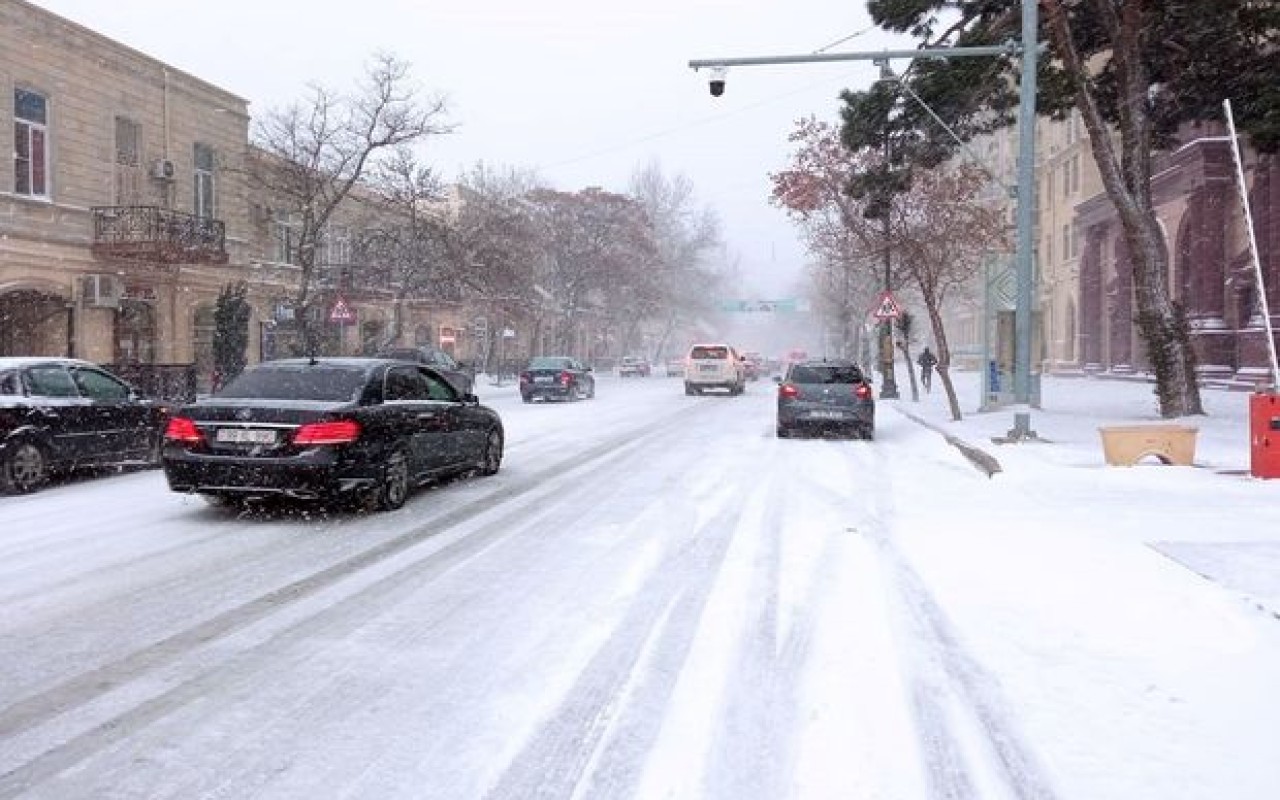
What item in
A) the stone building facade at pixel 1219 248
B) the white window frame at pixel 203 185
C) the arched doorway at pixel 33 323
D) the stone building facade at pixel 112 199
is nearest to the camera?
the stone building facade at pixel 112 199

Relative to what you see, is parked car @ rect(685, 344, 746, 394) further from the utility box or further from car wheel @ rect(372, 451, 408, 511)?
car wheel @ rect(372, 451, 408, 511)

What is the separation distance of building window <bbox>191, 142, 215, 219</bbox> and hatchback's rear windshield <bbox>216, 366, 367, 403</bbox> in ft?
78.1

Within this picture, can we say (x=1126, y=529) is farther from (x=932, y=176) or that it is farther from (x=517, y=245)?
(x=517, y=245)

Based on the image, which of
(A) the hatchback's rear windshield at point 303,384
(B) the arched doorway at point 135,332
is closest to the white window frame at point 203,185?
(B) the arched doorway at point 135,332

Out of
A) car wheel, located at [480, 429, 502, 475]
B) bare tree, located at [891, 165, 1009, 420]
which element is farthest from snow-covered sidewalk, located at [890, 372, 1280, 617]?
car wheel, located at [480, 429, 502, 475]

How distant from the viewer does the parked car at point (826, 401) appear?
1884 centimetres

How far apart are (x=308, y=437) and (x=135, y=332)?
2274cm

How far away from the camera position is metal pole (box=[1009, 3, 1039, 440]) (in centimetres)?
1558

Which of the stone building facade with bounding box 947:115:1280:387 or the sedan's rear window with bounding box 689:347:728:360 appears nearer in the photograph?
the stone building facade with bounding box 947:115:1280:387

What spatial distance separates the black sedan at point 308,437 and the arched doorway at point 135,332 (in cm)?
2008

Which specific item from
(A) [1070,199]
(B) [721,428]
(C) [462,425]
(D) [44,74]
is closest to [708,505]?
(C) [462,425]

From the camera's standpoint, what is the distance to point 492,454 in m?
13.0

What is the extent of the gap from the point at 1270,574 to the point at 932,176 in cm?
2196

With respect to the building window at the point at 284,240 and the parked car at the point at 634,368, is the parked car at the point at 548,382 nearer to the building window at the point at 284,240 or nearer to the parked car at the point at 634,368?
the building window at the point at 284,240
